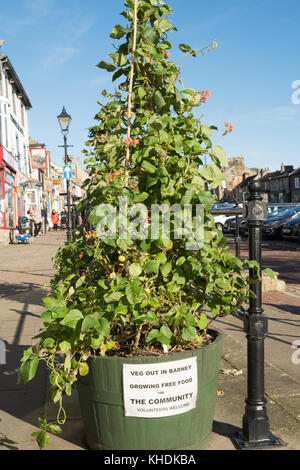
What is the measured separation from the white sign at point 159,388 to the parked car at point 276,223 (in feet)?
65.5

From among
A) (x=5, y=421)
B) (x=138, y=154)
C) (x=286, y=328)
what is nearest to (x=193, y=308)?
(x=138, y=154)

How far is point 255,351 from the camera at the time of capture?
2.85m

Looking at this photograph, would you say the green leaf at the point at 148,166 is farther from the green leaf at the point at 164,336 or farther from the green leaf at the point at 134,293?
the green leaf at the point at 164,336

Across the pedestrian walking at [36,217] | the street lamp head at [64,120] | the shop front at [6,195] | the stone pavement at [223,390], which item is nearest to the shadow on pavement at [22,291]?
the stone pavement at [223,390]

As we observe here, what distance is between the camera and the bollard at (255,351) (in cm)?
280

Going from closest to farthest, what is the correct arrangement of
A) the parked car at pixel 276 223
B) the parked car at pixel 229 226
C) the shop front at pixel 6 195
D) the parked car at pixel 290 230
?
the parked car at pixel 290 230 → the shop front at pixel 6 195 → the parked car at pixel 276 223 → the parked car at pixel 229 226

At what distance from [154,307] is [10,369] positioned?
7.51 ft

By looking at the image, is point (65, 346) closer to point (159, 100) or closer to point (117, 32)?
point (159, 100)

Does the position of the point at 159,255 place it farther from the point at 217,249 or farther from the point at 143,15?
the point at 143,15

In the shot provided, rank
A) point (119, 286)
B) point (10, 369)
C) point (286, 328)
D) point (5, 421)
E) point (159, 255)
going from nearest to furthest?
point (119, 286)
point (159, 255)
point (5, 421)
point (10, 369)
point (286, 328)

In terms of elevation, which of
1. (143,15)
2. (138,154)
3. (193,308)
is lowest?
(193,308)

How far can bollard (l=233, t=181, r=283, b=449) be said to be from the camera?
280cm

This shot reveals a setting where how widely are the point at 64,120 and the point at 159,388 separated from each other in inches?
579

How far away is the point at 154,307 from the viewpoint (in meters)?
2.54
